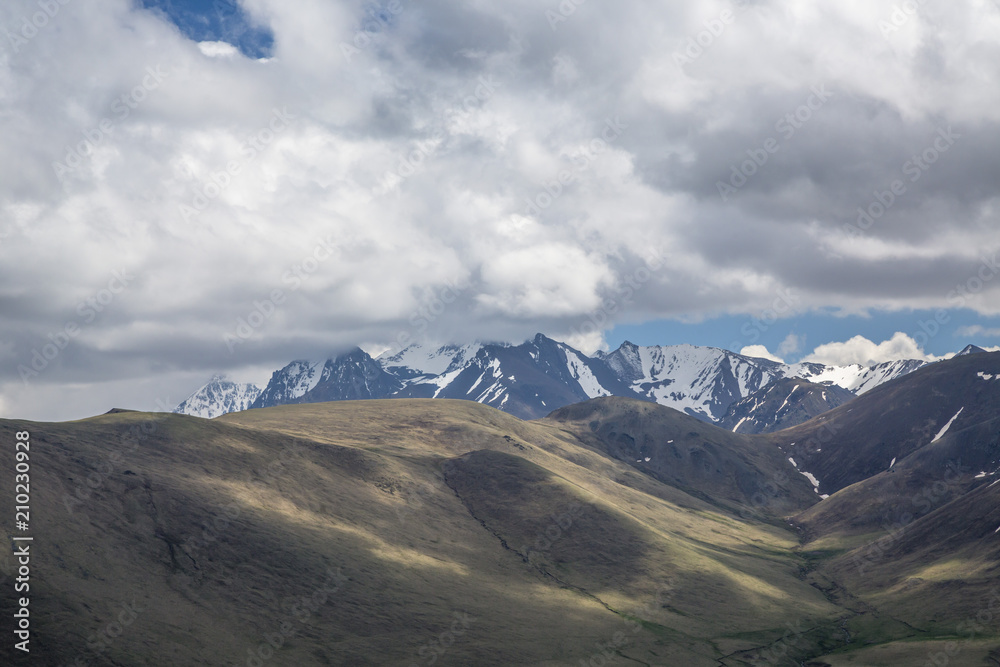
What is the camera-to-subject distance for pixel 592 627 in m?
184

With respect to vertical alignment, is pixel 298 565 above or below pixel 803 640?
below

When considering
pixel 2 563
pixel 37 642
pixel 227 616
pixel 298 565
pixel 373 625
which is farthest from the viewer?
pixel 298 565

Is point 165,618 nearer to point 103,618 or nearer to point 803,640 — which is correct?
point 103,618

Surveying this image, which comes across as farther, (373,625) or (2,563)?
(373,625)

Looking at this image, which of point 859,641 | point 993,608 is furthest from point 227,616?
point 993,608

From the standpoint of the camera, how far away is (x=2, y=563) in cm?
12619

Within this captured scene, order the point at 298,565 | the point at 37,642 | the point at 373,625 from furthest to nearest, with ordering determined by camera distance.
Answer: the point at 298,565, the point at 373,625, the point at 37,642

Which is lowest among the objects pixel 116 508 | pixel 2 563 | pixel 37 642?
pixel 37 642

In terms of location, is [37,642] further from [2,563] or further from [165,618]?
[165,618]

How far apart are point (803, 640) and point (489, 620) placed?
76.3 m
